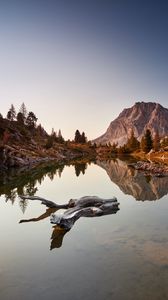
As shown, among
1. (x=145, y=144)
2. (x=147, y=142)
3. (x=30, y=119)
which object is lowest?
(x=145, y=144)

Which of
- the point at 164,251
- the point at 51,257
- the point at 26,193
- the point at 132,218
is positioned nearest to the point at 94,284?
the point at 51,257

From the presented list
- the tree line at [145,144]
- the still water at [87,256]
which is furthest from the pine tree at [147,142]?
the still water at [87,256]

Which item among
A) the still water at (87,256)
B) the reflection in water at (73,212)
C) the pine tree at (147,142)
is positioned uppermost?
the pine tree at (147,142)

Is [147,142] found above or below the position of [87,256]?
above

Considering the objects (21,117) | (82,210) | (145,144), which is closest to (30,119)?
(21,117)

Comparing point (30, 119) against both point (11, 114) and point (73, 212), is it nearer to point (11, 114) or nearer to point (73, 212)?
point (11, 114)

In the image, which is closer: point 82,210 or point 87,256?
point 87,256

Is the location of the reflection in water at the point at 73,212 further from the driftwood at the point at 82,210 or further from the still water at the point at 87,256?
the still water at the point at 87,256

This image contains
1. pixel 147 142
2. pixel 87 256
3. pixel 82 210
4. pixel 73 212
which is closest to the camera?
pixel 87 256

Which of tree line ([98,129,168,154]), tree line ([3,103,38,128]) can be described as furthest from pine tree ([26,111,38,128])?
tree line ([98,129,168,154])

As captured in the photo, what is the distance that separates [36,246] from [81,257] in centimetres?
313

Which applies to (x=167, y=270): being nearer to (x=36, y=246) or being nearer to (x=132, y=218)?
(x=36, y=246)

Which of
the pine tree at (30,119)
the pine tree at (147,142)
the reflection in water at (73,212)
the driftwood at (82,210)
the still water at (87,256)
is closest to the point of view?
the still water at (87,256)

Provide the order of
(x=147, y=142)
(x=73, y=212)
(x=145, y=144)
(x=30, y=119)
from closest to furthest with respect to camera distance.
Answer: (x=73, y=212) < (x=147, y=142) < (x=145, y=144) < (x=30, y=119)
